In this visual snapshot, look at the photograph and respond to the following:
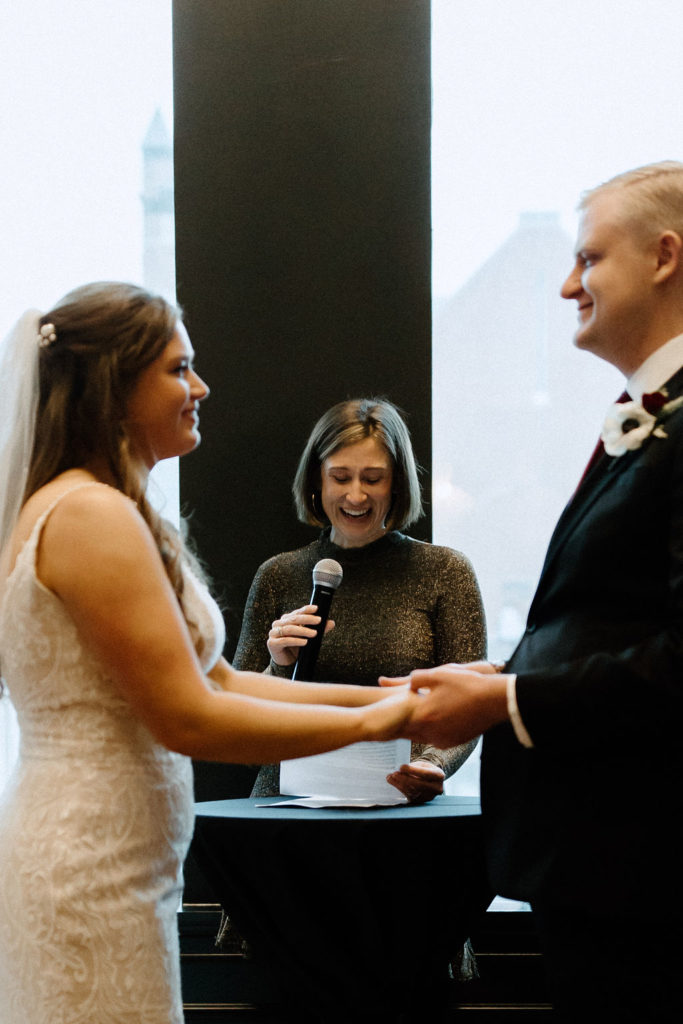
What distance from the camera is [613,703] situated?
1.62m

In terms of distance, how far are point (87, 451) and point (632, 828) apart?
102cm

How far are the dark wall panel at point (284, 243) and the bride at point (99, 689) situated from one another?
54.5 inches

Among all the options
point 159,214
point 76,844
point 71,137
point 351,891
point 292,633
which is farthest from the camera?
point 71,137

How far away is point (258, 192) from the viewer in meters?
3.21

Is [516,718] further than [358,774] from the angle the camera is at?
No

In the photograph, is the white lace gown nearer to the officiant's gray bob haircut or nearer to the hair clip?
the hair clip

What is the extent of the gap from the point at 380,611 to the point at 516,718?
1160 mm

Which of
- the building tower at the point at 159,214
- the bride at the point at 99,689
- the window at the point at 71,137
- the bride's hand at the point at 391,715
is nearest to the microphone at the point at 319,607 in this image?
the bride's hand at the point at 391,715

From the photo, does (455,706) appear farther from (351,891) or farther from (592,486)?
(351,891)

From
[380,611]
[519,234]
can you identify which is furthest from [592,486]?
[519,234]

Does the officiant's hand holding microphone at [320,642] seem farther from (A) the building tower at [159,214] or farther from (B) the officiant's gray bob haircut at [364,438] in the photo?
(A) the building tower at [159,214]

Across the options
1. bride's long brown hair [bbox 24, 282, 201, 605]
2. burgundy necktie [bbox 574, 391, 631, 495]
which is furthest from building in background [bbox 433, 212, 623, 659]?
bride's long brown hair [bbox 24, 282, 201, 605]

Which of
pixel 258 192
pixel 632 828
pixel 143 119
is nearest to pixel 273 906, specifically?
pixel 632 828

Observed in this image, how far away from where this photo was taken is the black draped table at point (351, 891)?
2.19 meters
